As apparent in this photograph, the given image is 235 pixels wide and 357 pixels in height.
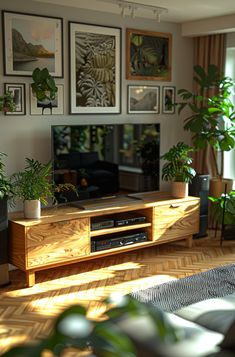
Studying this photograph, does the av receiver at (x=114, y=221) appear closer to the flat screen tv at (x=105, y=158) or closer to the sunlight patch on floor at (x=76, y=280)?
the flat screen tv at (x=105, y=158)

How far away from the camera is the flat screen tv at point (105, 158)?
14.1ft

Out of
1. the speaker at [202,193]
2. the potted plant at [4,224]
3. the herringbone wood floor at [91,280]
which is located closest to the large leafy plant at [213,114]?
the speaker at [202,193]

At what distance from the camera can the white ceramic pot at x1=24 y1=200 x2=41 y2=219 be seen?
3.93 meters

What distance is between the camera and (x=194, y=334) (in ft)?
6.40

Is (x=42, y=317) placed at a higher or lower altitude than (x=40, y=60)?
lower

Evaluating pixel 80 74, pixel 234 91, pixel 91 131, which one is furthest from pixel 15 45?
pixel 234 91

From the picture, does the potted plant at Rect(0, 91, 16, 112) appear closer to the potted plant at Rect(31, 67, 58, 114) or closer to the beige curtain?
the potted plant at Rect(31, 67, 58, 114)

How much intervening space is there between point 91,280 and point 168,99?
2389 millimetres

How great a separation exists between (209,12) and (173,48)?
71 cm

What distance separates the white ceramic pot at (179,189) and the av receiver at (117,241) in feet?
1.91

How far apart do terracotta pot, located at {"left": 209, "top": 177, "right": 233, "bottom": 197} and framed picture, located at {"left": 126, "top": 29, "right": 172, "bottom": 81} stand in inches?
51.0

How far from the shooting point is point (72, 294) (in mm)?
3727

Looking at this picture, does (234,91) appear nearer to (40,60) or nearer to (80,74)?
(80,74)

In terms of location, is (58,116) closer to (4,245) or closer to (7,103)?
(7,103)
